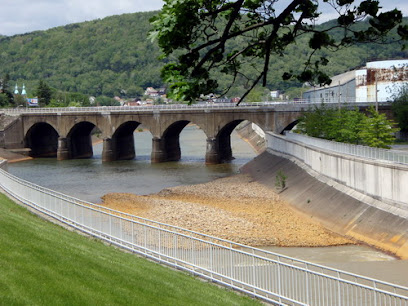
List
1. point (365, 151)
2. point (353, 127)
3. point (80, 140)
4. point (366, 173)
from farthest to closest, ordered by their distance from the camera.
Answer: point (80, 140) < point (353, 127) < point (365, 151) < point (366, 173)

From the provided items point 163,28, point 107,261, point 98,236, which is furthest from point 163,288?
point 98,236

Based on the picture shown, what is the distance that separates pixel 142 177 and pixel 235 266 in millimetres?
63315

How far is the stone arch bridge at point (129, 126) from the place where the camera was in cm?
10338

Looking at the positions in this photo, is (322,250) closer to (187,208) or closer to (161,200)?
(187,208)

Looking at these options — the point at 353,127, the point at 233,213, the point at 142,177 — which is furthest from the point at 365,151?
the point at 142,177

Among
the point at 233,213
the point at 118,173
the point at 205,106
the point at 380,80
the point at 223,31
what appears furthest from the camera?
the point at 205,106

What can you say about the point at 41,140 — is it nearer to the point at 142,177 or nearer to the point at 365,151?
the point at 142,177

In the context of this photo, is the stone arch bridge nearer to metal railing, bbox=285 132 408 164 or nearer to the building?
the building

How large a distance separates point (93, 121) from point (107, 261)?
3890 inches

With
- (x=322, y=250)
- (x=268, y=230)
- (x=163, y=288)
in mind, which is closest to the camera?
(x=163, y=288)

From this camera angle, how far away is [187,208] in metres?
53.7

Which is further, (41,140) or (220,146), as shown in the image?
(41,140)

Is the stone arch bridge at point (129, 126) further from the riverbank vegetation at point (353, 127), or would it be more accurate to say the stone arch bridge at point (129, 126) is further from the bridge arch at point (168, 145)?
the riverbank vegetation at point (353, 127)

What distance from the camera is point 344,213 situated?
152ft
